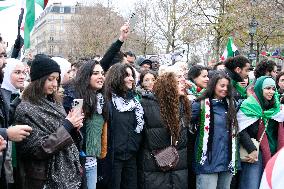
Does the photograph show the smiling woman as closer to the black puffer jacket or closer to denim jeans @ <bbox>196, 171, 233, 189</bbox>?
the black puffer jacket

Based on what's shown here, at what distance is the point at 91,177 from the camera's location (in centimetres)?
514

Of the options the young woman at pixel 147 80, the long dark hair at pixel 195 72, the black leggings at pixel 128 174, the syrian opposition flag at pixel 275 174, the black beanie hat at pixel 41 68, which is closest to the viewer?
the syrian opposition flag at pixel 275 174

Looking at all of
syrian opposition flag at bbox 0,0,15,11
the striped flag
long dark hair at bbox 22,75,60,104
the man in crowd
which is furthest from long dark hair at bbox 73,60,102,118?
the man in crowd

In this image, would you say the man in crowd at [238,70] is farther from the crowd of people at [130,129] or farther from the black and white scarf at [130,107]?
the black and white scarf at [130,107]

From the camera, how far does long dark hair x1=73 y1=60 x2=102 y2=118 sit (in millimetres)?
5141

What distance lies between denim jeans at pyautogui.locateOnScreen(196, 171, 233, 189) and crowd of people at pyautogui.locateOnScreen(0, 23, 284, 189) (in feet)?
0.04

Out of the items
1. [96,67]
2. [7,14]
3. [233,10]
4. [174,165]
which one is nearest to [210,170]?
[174,165]

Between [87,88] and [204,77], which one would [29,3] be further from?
[204,77]

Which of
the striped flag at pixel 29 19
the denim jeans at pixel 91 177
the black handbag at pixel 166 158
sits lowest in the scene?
the denim jeans at pixel 91 177

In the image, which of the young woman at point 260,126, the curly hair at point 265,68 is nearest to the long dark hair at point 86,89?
the young woman at point 260,126

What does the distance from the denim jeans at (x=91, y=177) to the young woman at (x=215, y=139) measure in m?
1.36

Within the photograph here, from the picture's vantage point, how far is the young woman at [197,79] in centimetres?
739

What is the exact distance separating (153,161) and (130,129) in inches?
18.3

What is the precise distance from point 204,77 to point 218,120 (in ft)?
5.45
